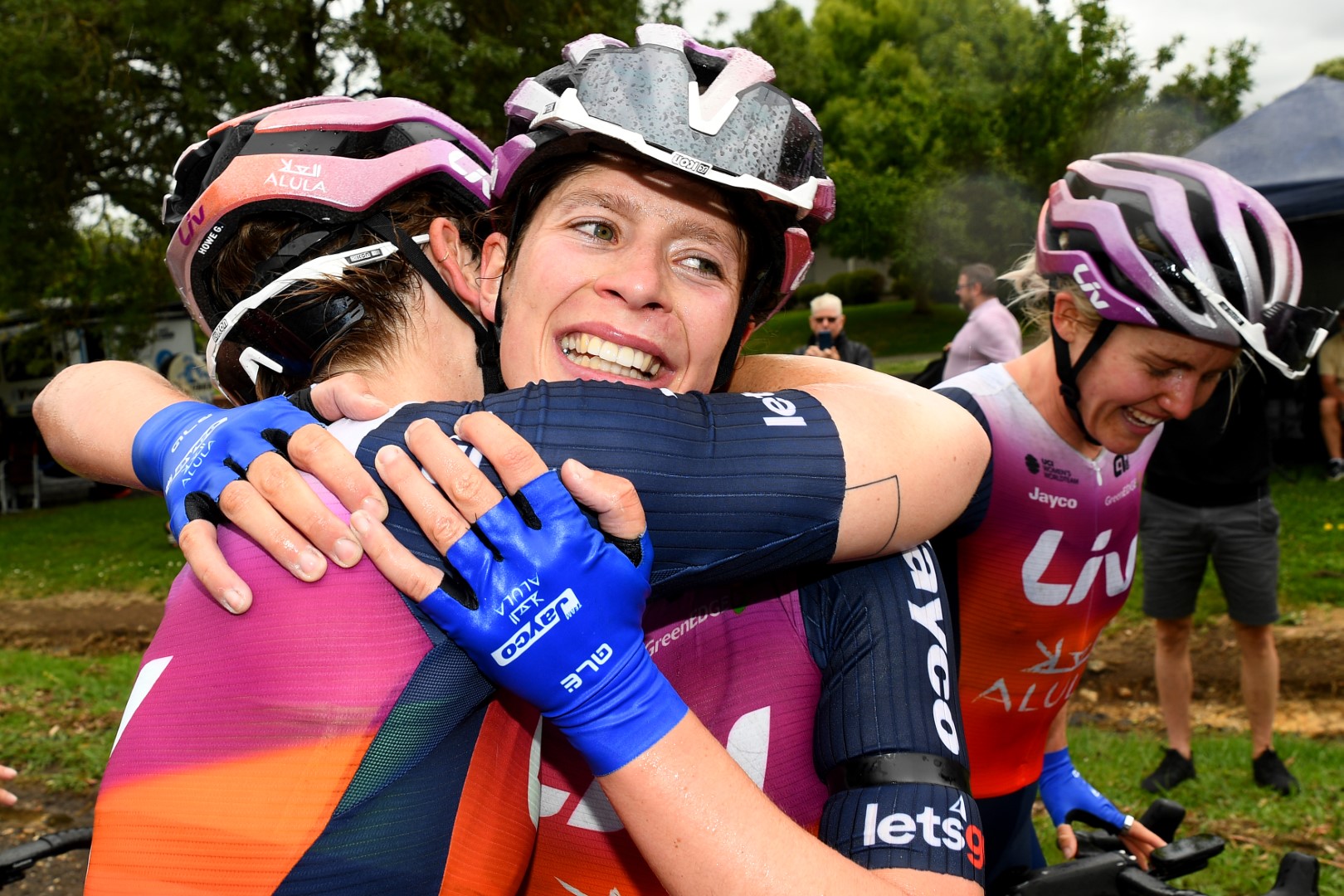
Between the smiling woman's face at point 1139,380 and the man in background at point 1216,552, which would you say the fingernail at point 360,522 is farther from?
the man in background at point 1216,552

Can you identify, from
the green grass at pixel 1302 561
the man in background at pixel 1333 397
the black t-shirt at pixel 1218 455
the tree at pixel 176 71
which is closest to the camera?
the black t-shirt at pixel 1218 455

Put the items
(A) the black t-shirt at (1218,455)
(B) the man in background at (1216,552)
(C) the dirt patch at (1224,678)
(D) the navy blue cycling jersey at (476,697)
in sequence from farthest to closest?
(C) the dirt patch at (1224,678) → (A) the black t-shirt at (1218,455) → (B) the man in background at (1216,552) → (D) the navy blue cycling jersey at (476,697)

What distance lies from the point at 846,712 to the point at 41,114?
1678 cm

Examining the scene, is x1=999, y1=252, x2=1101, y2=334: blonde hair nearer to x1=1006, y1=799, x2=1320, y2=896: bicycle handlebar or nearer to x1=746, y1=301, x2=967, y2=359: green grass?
x1=1006, y1=799, x2=1320, y2=896: bicycle handlebar

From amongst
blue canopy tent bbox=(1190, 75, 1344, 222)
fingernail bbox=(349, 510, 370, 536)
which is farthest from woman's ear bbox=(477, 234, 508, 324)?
blue canopy tent bbox=(1190, 75, 1344, 222)

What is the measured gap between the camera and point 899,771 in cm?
169

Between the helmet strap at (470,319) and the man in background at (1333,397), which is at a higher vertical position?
the helmet strap at (470,319)

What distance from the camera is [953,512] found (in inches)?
74.1

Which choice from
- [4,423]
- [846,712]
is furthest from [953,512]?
[4,423]

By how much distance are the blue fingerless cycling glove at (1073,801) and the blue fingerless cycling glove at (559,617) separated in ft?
8.36

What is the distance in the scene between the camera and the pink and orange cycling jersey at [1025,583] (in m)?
3.36

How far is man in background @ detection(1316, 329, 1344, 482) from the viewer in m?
12.1

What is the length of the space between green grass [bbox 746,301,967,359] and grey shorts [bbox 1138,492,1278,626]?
19168 mm

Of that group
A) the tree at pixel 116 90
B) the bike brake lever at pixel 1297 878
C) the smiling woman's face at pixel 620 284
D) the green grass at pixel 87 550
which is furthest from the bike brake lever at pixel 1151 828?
the tree at pixel 116 90
